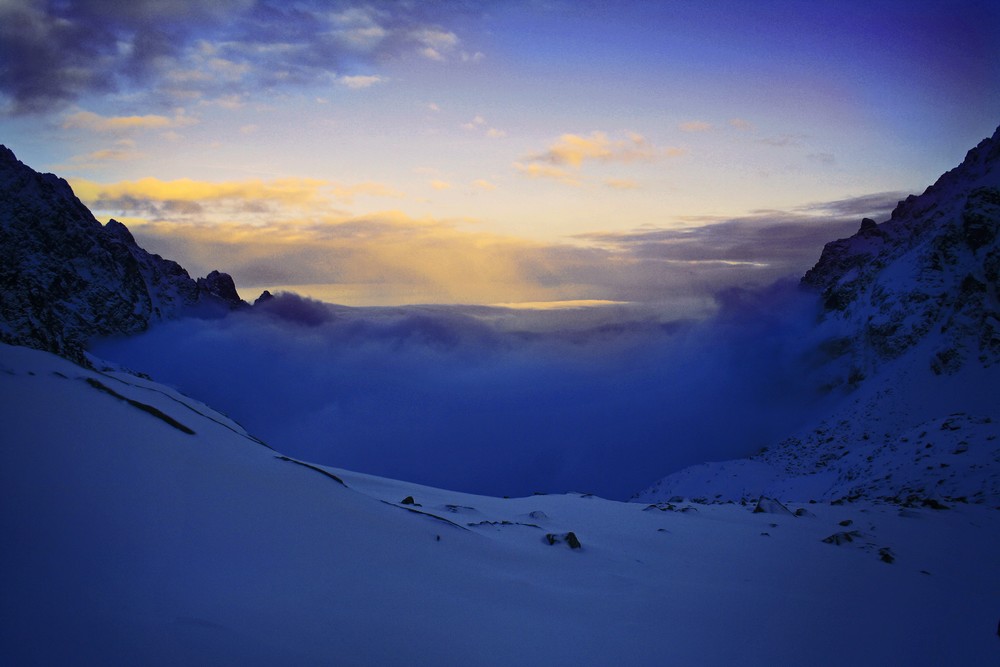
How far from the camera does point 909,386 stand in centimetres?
3731

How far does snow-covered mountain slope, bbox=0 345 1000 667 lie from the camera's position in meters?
2.19

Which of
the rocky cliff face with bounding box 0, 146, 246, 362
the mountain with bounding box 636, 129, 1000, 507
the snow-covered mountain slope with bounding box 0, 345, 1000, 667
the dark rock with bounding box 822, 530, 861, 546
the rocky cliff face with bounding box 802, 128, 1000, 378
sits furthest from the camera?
the rocky cliff face with bounding box 0, 146, 246, 362

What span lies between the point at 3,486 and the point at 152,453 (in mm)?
982

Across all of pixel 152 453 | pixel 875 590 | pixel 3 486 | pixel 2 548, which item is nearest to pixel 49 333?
pixel 152 453

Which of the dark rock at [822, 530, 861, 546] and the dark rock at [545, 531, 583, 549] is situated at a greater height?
the dark rock at [545, 531, 583, 549]

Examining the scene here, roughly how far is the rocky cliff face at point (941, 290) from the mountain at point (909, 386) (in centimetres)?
10

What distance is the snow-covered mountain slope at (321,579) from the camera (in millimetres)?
2189

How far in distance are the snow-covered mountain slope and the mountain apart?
14.7 m

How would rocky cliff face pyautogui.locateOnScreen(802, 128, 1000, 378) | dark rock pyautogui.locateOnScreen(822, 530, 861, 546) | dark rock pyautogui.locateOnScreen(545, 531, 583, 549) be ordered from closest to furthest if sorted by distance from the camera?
dark rock pyautogui.locateOnScreen(545, 531, 583, 549)
dark rock pyautogui.locateOnScreen(822, 530, 861, 546)
rocky cliff face pyautogui.locateOnScreen(802, 128, 1000, 378)

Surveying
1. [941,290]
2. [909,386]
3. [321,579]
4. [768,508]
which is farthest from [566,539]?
[941,290]

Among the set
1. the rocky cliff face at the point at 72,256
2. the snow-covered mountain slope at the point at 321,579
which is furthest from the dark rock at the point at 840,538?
the rocky cliff face at the point at 72,256

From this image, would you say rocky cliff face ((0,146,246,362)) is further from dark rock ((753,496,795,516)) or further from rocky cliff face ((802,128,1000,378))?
rocky cliff face ((802,128,1000,378))

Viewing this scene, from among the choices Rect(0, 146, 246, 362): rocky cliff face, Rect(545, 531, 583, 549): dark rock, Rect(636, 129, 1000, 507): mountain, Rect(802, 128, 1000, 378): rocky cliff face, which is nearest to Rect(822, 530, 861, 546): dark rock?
Rect(545, 531, 583, 549): dark rock

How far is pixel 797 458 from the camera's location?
36.7m
